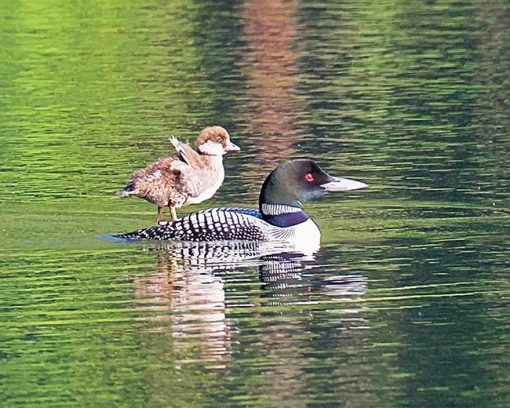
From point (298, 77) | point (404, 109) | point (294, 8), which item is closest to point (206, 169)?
point (404, 109)

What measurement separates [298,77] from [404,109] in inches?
210

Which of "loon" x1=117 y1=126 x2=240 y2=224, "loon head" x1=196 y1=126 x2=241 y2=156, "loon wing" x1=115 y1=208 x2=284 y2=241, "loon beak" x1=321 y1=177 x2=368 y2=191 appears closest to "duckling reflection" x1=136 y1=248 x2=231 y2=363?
"loon wing" x1=115 y1=208 x2=284 y2=241

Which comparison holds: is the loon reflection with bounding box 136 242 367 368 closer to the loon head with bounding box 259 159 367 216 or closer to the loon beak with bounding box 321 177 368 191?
the loon head with bounding box 259 159 367 216

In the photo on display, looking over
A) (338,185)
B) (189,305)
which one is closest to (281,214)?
(338,185)

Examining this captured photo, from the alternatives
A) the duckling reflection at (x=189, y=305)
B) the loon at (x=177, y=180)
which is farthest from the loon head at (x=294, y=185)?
the duckling reflection at (x=189, y=305)

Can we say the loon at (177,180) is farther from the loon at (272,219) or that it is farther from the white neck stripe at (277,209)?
the white neck stripe at (277,209)

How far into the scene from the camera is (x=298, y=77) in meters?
30.8

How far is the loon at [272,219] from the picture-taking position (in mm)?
16516

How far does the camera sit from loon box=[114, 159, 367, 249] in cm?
1652

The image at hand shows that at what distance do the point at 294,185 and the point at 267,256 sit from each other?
0.90 m

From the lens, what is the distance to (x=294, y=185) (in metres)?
16.8

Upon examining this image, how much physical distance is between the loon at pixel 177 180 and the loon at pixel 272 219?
570mm

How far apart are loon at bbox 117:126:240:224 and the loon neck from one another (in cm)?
86

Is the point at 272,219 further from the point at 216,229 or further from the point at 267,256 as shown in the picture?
the point at 267,256
